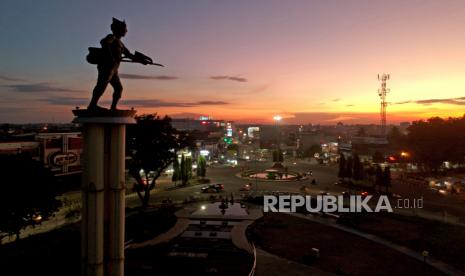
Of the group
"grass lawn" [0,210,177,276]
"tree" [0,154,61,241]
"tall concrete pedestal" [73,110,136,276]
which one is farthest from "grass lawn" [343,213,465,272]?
"tree" [0,154,61,241]

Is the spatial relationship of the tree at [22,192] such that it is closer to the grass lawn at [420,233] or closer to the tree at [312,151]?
the grass lawn at [420,233]

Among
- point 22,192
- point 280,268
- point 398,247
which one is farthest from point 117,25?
point 398,247

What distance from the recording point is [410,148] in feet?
Answer: 244

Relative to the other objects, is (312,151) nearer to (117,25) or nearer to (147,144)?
(147,144)

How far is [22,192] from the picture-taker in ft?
74.5

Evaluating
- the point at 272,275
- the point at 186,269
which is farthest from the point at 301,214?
the point at 186,269

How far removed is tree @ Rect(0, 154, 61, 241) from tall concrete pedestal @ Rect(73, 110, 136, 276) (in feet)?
53.9

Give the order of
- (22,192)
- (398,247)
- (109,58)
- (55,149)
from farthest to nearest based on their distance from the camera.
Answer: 1. (55,149)
2. (398,247)
3. (22,192)
4. (109,58)

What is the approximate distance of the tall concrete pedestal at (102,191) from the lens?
9328 millimetres

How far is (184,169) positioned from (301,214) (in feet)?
80.8

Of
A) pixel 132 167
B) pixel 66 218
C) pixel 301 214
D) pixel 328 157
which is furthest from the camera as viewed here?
pixel 328 157

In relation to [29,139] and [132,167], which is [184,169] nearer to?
[132,167]

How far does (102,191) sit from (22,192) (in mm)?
17058

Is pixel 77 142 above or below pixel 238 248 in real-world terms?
above
